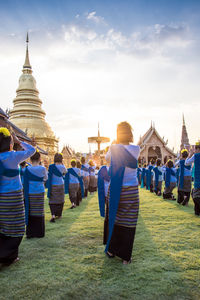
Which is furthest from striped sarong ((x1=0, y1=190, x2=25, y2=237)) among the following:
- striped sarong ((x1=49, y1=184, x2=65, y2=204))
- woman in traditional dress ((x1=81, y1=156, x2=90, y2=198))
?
woman in traditional dress ((x1=81, y1=156, x2=90, y2=198))

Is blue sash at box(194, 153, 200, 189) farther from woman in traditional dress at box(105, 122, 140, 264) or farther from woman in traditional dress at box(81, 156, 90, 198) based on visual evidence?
woman in traditional dress at box(81, 156, 90, 198)

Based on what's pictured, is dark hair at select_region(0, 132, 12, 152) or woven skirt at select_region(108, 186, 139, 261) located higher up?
dark hair at select_region(0, 132, 12, 152)

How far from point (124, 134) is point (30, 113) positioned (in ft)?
107

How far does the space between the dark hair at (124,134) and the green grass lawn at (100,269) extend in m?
1.91

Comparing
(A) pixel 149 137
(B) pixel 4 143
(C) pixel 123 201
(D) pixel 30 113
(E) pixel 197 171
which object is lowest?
(C) pixel 123 201

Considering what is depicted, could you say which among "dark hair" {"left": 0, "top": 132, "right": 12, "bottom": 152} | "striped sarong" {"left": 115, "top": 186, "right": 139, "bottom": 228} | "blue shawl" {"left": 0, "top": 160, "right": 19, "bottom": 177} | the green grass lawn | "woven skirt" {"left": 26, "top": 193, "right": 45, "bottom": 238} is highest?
"dark hair" {"left": 0, "top": 132, "right": 12, "bottom": 152}

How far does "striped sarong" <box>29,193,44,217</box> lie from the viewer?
5.21 meters

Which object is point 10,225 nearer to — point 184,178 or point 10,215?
point 10,215

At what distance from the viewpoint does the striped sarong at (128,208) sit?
3680 millimetres

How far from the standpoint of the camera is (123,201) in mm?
3734

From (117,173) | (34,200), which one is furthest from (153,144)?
(117,173)

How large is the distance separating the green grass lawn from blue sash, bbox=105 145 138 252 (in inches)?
24.9

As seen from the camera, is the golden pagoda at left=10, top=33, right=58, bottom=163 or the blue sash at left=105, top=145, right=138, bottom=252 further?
the golden pagoda at left=10, top=33, right=58, bottom=163

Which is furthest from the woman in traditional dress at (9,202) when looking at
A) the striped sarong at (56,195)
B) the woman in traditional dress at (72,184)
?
the woman in traditional dress at (72,184)
